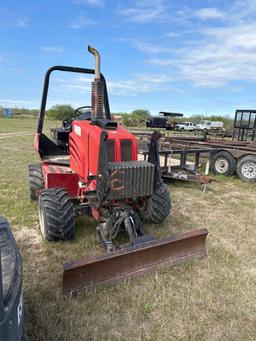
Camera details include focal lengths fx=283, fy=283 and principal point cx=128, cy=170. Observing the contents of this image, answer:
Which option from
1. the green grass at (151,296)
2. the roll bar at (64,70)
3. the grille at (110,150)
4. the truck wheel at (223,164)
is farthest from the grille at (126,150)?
the truck wheel at (223,164)

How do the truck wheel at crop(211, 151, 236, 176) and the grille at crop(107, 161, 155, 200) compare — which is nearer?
the grille at crop(107, 161, 155, 200)

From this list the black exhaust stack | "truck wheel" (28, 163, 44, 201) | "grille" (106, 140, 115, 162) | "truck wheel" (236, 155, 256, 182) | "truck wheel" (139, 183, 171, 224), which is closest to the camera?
"grille" (106, 140, 115, 162)

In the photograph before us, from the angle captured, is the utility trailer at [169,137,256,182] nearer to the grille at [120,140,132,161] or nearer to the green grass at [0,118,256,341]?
the green grass at [0,118,256,341]

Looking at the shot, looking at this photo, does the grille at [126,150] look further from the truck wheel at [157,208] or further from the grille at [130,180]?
the truck wheel at [157,208]

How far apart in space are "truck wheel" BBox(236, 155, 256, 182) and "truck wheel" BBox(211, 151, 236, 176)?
175 mm

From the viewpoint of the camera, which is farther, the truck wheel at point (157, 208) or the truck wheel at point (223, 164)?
the truck wheel at point (223, 164)

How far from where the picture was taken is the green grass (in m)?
2.21

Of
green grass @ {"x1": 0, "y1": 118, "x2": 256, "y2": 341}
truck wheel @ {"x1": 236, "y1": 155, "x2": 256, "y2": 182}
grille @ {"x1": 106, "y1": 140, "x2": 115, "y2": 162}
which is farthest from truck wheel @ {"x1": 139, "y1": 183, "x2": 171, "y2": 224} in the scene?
truck wheel @ {"x1": 236, "y1": 155, "x2": 256, "y2": 182}

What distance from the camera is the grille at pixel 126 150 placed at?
10.5ft

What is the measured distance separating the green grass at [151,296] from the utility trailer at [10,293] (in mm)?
972

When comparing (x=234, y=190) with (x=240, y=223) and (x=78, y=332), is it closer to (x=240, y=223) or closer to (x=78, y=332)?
(x=240, y=223)

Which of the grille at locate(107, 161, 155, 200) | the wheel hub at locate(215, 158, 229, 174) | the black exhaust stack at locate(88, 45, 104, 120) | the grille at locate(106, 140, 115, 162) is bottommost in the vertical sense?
the wheel hub at locate(215, 158, 229, 174)

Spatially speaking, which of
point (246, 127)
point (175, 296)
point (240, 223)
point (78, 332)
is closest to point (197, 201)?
point (240, 223)

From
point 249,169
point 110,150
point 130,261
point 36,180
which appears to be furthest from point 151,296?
point 249,169
